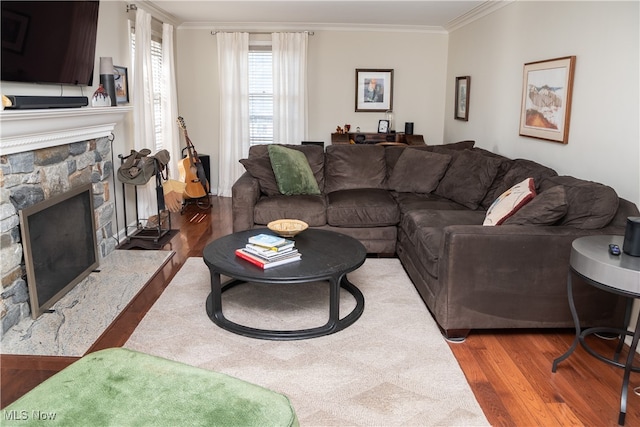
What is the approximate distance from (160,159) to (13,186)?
5.84 feet

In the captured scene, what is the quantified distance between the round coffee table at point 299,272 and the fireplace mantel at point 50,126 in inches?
47.3

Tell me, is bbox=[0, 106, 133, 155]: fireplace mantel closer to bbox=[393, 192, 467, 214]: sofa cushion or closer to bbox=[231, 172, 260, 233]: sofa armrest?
bbox=[231, 172, 260, 233]: sofa armrest

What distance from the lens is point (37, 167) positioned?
10.3 feet

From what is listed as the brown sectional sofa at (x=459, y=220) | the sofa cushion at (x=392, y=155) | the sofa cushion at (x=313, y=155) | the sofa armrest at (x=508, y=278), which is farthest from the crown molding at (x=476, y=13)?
the sofa armrest at (x=508, y=278)

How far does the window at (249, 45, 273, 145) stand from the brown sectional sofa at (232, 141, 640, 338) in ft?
7.35

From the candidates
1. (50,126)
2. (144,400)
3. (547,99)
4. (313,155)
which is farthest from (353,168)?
(144,400)

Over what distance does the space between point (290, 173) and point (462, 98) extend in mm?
2766

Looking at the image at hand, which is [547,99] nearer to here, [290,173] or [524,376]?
[290,173]

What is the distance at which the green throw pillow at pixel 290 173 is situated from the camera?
4441mm

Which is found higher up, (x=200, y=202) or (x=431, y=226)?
(x=431, y=226)

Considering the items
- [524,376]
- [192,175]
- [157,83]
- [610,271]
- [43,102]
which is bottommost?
[524,376]

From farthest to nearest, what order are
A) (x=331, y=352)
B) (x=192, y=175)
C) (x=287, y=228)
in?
(x=192, y=175), (x=287, y=228), (x=331, y=352)

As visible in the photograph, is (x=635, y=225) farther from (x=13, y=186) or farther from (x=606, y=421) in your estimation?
(x=13, y=186)

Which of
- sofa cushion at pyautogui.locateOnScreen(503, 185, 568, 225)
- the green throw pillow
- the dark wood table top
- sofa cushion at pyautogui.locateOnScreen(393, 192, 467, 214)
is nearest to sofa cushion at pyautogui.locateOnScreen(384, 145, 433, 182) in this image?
sofa cushion at pyautogui.locateOnScreen(393, 192, 467, 214)
